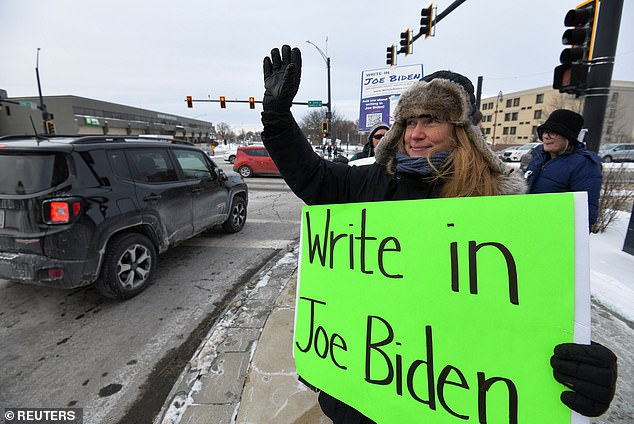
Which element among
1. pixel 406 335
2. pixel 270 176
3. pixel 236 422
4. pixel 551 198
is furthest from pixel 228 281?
pixel 270 176

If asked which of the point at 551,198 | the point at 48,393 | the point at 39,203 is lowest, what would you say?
the point at 48,393

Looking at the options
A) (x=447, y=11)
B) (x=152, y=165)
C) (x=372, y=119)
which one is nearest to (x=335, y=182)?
(x=152, y=165)

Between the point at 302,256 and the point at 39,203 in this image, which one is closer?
the point at 302,256

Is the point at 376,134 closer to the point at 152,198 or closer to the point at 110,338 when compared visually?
the point at 152,198

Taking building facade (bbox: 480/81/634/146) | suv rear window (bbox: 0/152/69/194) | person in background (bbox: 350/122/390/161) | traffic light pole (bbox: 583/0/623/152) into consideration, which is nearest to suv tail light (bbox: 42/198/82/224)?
suv rear window (bbox: 0/152/69/194)

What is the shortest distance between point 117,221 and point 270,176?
47.0ft

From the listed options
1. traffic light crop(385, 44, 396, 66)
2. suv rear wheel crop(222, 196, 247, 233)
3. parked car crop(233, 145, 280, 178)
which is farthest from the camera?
parked car crop(233, 145, 280, 178)

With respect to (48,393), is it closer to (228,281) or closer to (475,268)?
(228,281)

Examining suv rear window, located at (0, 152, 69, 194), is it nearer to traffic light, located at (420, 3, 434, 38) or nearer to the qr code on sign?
the qr code on sign

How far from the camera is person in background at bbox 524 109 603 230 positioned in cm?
272

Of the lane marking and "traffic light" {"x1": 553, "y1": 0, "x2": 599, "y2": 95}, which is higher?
"traffic light" {"x1": 553, "y1": 0, "x2": 599, "y2": 95}

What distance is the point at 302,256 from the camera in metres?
1.47

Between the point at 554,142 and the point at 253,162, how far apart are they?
15117 mm

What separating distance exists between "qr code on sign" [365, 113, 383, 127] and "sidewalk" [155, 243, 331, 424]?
769 centimetres
